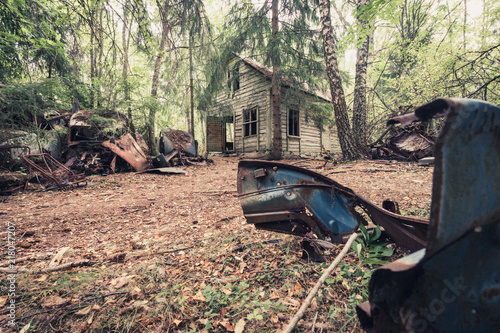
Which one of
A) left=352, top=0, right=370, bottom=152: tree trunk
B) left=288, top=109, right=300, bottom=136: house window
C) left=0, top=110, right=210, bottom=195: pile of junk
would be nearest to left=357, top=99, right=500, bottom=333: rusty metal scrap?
left=0, top=110, right=210, bottom=195: pile of junk

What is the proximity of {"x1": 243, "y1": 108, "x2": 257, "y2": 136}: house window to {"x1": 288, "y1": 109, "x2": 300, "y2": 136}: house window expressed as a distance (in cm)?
228

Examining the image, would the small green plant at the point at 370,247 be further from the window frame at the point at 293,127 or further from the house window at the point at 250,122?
the house window at the point at 250,122

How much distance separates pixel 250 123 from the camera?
14.0m

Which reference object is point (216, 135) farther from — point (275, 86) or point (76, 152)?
point (76, 152)

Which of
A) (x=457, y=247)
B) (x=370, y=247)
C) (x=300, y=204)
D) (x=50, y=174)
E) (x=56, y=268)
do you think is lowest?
(x=56, y=268)

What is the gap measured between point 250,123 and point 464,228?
1370cm

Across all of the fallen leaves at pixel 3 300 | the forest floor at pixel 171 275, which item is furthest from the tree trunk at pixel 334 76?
the fallen leaves at pixel 3 300

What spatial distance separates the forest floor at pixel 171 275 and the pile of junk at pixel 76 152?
7.61 ft

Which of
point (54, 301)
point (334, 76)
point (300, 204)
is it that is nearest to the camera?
point (54, 301)

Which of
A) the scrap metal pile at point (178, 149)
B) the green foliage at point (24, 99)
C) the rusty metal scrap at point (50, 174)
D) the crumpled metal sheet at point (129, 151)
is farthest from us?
the scrap metal pile at point (178, 149)

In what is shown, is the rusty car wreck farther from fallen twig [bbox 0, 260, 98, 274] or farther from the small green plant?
fallen twig [bbox 0, 260, 98, 274]

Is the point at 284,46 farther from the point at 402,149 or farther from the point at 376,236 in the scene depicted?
the point at 376,236

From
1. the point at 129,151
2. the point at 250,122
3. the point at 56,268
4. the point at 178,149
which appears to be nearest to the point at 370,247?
the point at 56,268

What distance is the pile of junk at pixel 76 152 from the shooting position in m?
5.91
